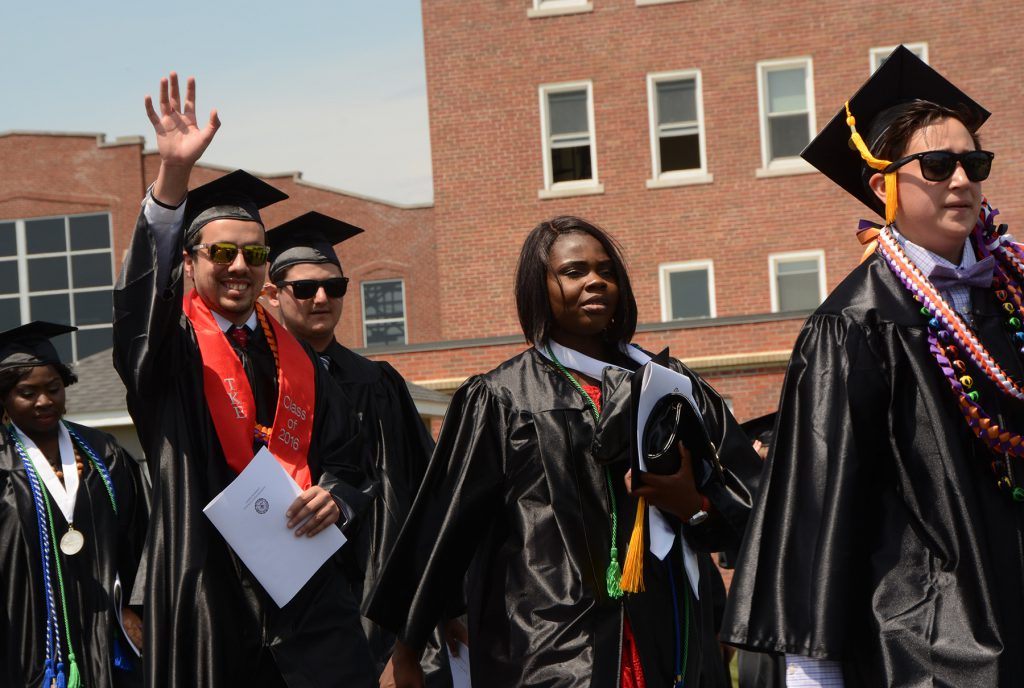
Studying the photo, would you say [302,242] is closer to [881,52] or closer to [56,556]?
[56,556]

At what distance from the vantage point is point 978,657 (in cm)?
322

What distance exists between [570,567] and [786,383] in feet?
4.67

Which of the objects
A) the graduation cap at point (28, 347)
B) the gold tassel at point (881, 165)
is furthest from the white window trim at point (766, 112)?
the gold tassel at point (881, 165)

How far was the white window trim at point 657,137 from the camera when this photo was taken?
28.1 metres

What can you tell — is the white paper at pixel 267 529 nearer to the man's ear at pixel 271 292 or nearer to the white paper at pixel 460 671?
the white paper at pixel 460 671

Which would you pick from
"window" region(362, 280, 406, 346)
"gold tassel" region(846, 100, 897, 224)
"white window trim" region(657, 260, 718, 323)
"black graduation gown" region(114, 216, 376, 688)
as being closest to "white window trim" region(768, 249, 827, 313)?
"white window trim" region(657, 260, 718, 323)

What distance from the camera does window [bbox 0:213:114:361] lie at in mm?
38844

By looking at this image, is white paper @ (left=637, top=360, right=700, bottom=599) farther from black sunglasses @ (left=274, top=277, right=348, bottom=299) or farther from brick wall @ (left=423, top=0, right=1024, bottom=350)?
brick wall @ (left=423, top=0, right=1024, bottom=350)

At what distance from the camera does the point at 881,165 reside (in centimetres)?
376

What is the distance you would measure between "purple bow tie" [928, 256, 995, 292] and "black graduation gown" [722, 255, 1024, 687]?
11 cm

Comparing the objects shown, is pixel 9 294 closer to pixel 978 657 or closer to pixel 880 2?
pixel 880 2

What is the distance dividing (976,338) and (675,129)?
2498cm

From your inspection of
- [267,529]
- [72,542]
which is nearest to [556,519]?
[267,529]

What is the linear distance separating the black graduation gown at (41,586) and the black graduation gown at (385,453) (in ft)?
3.86
